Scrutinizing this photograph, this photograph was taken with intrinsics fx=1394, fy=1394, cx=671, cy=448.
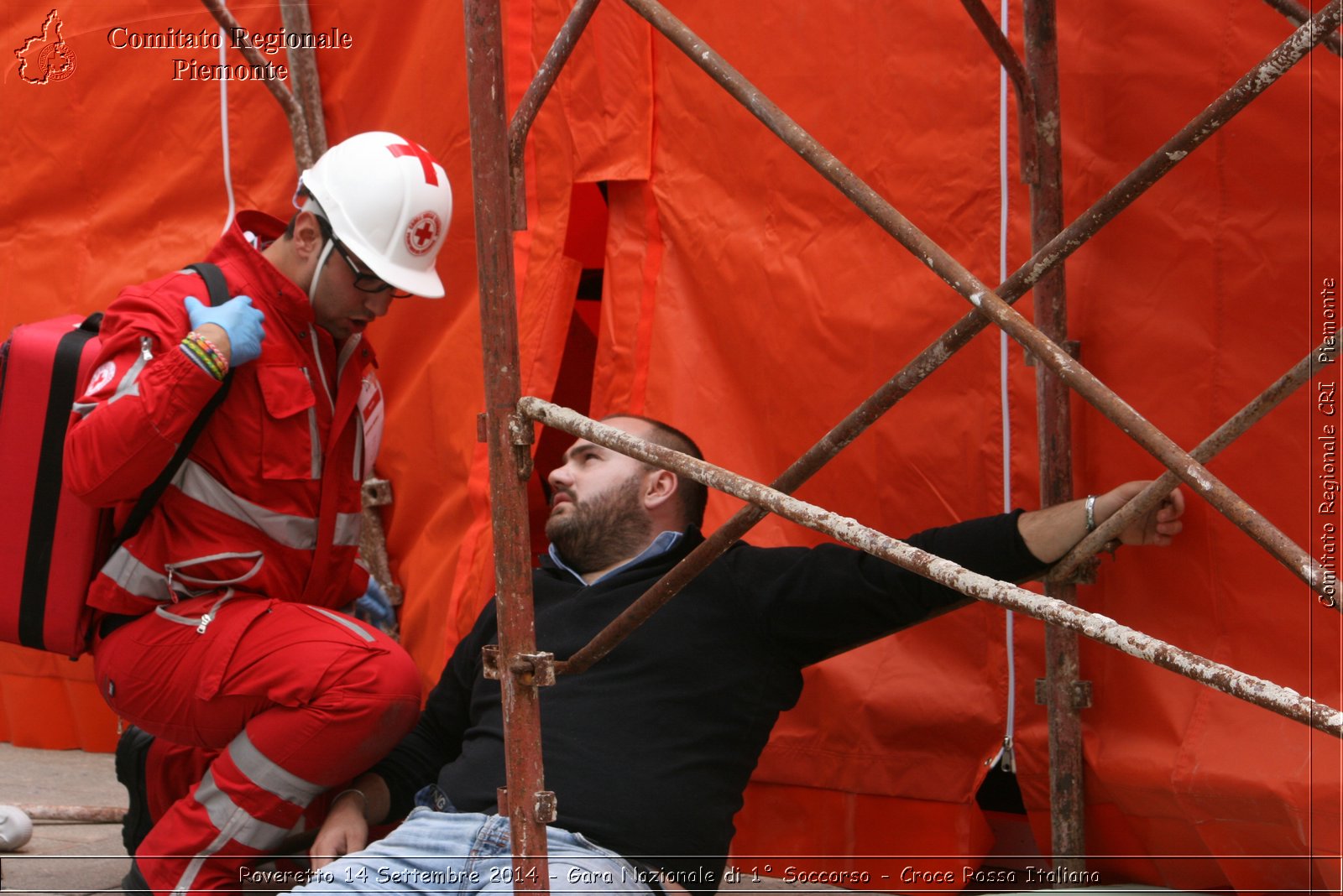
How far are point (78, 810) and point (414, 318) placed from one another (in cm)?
146

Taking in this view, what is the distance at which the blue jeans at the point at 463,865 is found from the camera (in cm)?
234

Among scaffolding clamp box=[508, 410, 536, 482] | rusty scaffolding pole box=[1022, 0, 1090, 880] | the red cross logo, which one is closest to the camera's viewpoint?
scaffolding clamp box=[508, 410, 536, 482]

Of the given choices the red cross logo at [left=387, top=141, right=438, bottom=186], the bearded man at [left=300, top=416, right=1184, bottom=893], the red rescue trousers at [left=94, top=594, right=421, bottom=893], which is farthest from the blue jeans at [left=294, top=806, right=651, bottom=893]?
the red cross logo at [left=387, top=141, right=438, bottom=186]

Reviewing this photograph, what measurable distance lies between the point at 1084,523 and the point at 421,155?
1625 mm

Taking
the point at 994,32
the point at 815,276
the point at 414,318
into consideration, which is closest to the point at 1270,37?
the point at 994,32

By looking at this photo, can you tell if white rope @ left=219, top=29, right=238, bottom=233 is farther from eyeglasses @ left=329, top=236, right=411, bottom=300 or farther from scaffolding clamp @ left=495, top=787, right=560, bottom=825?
scaffolding clamp @ left=495, top=787, right=560, bottom=825

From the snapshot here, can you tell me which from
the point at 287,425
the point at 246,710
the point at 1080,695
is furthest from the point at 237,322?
the point at 1080,695

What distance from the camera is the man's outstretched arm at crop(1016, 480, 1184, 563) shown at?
95.3 inches

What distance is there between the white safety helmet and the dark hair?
21.6 inches

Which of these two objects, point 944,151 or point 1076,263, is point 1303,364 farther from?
point 944,151

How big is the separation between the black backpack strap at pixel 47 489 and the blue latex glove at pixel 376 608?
0.78 meters

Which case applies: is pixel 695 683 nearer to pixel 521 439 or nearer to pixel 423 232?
pixel 521 439

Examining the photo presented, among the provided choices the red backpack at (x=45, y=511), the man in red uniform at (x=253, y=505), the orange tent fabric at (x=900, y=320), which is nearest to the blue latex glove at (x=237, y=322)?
the man in red uniform at (x=253, y=505)

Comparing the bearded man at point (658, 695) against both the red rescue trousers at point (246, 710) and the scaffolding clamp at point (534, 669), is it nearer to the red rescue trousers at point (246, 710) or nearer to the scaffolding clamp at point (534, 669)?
the red rescue trousers at point (246, 710)
